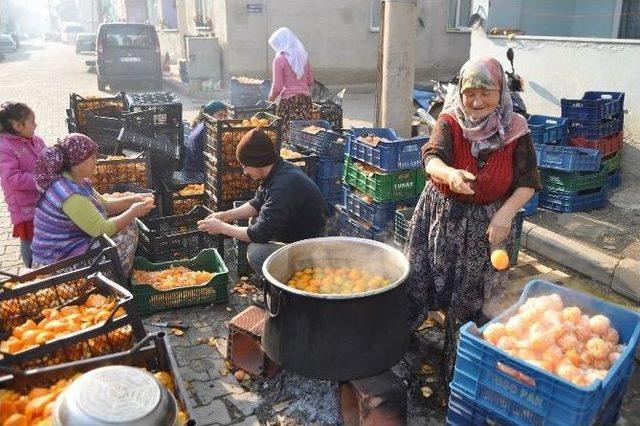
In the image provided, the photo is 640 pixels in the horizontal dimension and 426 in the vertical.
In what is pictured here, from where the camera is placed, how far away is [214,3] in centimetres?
1800

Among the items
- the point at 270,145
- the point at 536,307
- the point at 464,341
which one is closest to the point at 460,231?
the point at 536,307

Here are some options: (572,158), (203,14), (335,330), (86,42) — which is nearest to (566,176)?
(572,158)

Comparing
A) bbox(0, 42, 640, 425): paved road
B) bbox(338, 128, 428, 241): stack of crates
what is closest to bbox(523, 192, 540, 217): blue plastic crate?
bbox(0, 42, 640, 425): paved road

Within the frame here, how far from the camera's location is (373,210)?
5914mm

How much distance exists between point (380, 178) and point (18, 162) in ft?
11.8

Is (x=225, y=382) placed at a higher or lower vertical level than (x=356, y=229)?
lower

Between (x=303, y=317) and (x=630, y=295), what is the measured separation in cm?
370

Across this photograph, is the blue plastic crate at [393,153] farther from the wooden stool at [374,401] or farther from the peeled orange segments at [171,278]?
the wooden stool at [374,401]

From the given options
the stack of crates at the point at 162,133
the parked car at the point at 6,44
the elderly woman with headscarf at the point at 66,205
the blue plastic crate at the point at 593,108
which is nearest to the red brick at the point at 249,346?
the elderly woman with headscarf at the point at 66,205

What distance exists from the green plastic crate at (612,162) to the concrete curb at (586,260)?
1.67 metres

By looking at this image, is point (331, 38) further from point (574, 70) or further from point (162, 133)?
point (162, 133)

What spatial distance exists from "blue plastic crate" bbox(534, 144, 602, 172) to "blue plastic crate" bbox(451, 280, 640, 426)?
3.83 metres

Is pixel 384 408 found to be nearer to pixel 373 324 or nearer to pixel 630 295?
pixel 373 324

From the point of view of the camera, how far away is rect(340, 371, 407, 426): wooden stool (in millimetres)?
3410
